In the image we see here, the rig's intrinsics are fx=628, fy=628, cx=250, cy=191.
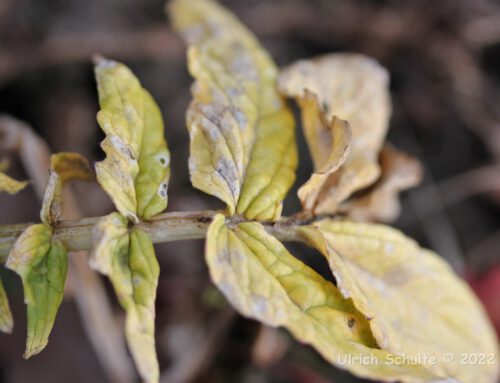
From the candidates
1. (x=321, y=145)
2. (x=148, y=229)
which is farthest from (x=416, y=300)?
(x=148, y=229)

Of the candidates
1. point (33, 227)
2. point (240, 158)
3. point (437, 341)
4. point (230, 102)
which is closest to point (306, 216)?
point (240, 158)

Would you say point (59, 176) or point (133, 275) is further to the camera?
point (59, 176)

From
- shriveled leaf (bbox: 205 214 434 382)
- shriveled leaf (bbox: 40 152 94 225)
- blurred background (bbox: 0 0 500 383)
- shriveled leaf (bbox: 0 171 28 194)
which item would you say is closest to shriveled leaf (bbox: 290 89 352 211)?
shriveled leaf (bbox: 205 214 434 382)

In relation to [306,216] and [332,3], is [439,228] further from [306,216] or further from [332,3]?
[306,216]

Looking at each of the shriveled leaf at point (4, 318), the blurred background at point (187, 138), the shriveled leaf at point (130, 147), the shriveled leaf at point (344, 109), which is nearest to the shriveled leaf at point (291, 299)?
the shriveled leaf at point (130, 147)

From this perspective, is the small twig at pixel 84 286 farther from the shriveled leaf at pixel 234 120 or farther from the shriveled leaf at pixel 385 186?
the shriveled leaf at pixel 385 186

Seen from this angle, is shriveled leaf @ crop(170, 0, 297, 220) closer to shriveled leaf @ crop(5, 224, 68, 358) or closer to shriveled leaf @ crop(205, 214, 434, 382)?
shriveled leaf @ crop(205, 214, 434, 382)

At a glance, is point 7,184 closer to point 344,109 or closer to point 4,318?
point 4,318
